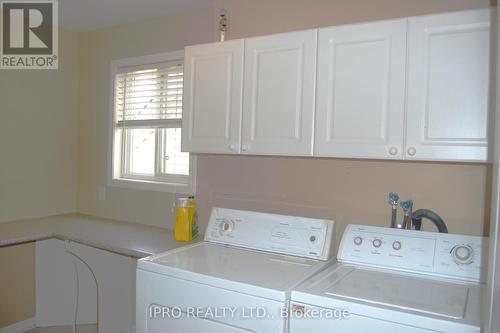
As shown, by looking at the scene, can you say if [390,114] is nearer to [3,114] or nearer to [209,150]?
[209,150]

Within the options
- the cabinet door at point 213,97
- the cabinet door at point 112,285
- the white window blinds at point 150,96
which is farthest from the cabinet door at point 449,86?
the cabinet door at point 112,285

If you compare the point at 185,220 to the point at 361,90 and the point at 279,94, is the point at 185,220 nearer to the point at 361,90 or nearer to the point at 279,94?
the point at 279,94

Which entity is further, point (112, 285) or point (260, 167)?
point (112, 285)

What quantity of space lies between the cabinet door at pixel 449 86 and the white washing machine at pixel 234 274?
0.62 meters

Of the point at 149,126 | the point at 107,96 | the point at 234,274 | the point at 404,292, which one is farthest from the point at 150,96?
the point at 404,292

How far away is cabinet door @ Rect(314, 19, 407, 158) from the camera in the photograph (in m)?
1.61

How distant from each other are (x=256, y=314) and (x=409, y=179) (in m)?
0.98

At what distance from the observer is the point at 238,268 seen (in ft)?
5.44

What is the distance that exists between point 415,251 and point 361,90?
2.39 ft

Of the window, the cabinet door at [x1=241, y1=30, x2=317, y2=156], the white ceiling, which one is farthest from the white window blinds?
the cabinet door at [x1=241, y1=30, x2=317, y2=156]

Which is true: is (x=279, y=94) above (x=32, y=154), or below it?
Answer: above

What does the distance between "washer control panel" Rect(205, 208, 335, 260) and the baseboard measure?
188 centimetres

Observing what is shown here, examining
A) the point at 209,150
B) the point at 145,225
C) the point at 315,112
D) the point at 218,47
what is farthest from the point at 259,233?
the point at 145,225

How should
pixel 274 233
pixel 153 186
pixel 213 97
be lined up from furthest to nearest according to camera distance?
pixel 153 186
pixel 213 97
pixel 274 233
